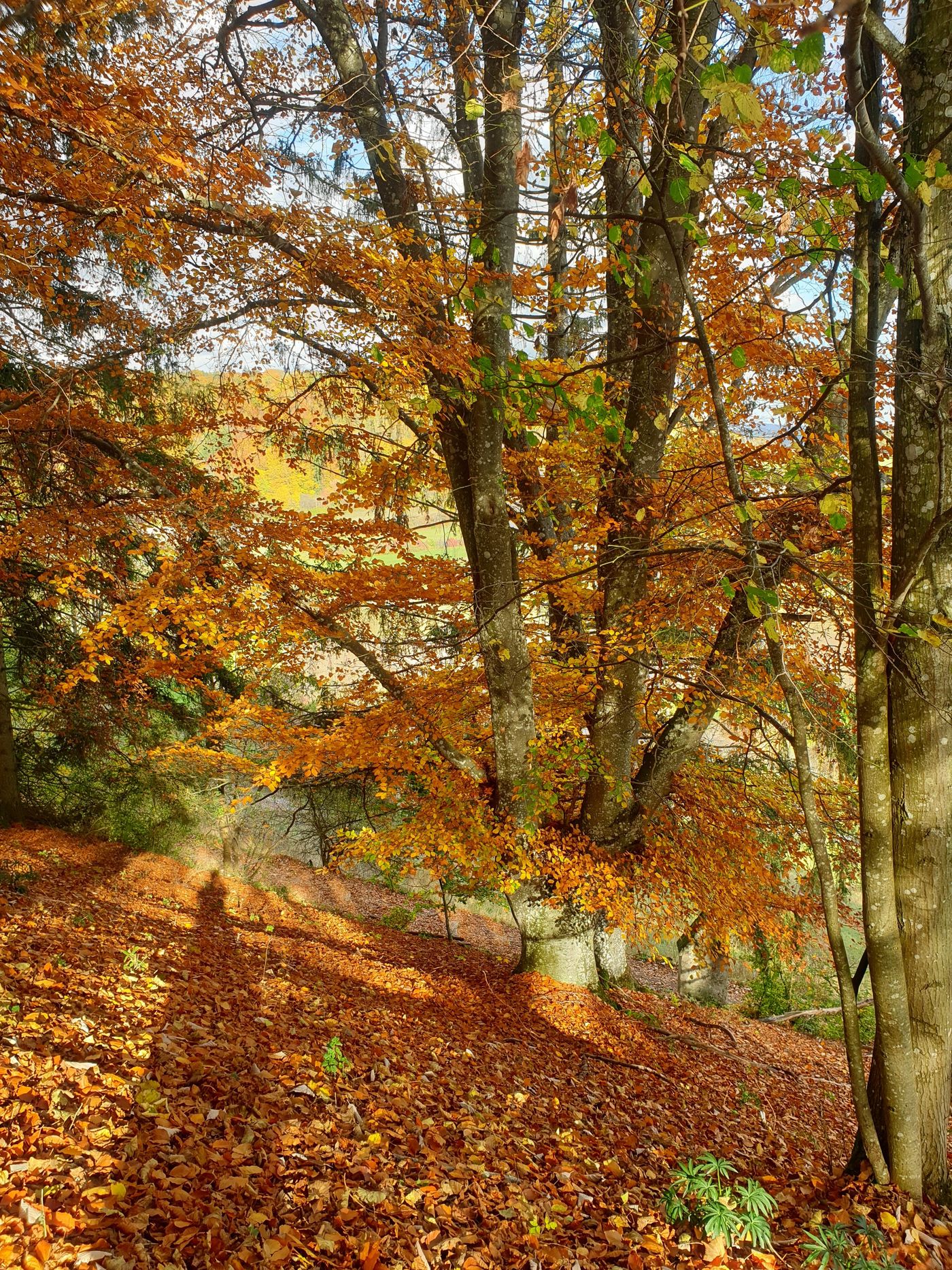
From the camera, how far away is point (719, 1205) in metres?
2.80

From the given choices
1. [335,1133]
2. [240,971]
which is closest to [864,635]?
[335,1133]

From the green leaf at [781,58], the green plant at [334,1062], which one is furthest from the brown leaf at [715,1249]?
the green leaf at [781,58]

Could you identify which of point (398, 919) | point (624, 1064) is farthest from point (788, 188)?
point (398, 919)

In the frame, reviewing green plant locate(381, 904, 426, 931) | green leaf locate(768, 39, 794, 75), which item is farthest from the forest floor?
green plant locate(381, 904, 426, 931)

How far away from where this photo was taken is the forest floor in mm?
2367

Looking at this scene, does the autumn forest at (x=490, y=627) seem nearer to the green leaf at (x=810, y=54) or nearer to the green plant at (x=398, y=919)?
the green leaf at (x=810, y=54)

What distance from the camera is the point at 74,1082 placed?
2.79 meters

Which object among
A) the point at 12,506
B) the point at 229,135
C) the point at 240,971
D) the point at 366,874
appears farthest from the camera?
the point at 366,874

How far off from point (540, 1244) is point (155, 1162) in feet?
5.07

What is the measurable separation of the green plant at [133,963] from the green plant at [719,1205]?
3309 mm

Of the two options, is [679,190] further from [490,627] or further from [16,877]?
[16,877]

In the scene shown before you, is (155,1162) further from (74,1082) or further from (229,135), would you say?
(229,135)

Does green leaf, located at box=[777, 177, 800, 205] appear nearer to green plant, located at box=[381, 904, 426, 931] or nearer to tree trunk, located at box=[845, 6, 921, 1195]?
tree trunk, located at box=[845, 6, 921, 1195]

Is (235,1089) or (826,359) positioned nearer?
(235,1089)
